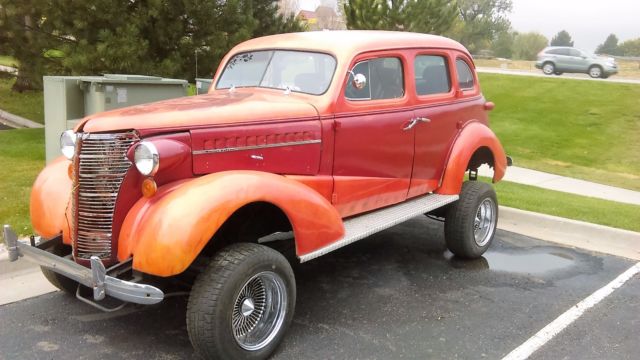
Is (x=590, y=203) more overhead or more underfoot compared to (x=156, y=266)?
more underfoot

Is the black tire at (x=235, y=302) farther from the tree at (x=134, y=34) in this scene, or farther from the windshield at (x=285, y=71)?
the tree at (x=134, y=34)

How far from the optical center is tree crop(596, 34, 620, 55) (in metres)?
76.6

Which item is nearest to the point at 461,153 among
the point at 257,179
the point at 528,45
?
the point at 257,179

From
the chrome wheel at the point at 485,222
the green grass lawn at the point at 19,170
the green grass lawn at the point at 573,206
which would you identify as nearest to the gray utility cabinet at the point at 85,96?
the green grass lawn at the point at 19,170

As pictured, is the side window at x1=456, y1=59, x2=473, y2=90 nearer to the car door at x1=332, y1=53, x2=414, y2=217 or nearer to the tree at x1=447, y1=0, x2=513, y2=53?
the car door at x1=332, y1=53, x2=414, y2=217

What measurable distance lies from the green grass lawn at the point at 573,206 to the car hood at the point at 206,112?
401 cm

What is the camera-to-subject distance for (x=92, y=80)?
6.22 meters

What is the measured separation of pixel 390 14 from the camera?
1513 centimetres

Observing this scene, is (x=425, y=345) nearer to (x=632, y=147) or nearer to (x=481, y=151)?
(x=481, y=151)

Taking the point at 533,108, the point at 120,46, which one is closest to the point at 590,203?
the point at 120,46

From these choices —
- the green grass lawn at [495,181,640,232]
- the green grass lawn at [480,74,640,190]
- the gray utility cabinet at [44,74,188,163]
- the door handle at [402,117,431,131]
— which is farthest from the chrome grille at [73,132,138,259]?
the green grass lawn at [480,74,640,190]

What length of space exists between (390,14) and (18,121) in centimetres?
932

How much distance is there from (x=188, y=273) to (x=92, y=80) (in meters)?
3.50

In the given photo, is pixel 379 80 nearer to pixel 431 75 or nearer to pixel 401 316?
pixel 431 75
